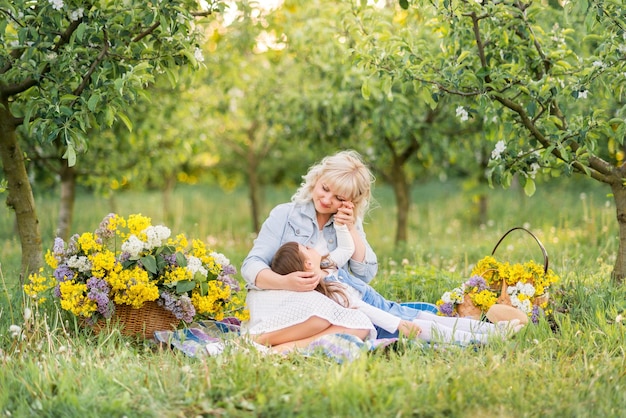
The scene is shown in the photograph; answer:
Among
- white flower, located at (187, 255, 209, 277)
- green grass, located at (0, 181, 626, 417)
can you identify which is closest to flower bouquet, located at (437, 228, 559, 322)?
green grass, located at (0, 181, 626, 417)

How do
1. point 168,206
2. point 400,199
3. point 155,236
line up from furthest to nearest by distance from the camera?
point 168,206 < point 400,199 < point 155,236

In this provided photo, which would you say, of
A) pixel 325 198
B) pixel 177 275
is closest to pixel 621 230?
pixel 325 198

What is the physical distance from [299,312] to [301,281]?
173mm

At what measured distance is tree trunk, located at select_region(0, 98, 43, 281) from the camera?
4805mm

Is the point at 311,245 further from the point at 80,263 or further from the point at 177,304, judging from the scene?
the point at 80,263

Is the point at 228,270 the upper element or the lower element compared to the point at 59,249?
lower

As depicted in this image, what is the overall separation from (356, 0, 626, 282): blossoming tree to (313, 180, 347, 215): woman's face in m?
0.83

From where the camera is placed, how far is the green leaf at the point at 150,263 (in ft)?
12.9

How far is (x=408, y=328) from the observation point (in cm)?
397

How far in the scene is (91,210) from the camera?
10.6 meters

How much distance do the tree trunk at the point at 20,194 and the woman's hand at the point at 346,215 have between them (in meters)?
2.14

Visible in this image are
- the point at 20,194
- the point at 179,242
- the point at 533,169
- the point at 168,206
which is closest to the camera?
the point at 179,242

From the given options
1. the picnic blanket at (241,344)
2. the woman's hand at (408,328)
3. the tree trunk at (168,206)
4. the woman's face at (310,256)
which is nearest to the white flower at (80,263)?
the picnic blanket at (241,344)

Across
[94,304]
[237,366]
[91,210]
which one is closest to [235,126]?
[91,210]
